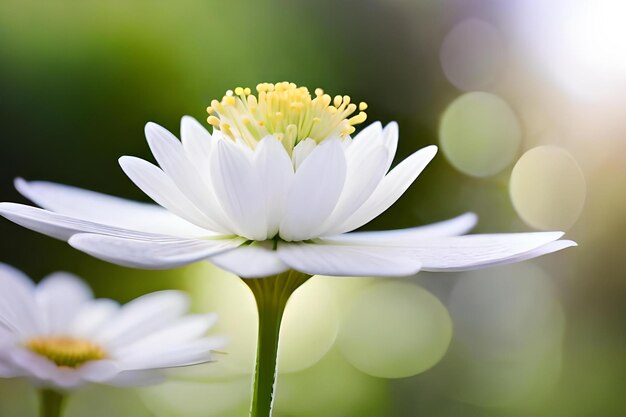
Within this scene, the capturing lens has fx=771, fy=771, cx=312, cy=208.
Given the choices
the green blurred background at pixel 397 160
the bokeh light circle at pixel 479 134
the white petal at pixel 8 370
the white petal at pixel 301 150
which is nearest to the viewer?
the white petal at pixel 8 370

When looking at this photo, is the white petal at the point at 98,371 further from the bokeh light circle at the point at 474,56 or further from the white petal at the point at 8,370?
the bokeh light circle at the point at 474,56

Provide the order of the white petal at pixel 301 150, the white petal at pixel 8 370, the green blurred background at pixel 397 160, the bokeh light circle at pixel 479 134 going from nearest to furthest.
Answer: the white petal at pixel 8 370 < the white petal at pixel 301 150 < the green blurred background at pixel 397 160 < the bokeh light circle at pixel 479 134

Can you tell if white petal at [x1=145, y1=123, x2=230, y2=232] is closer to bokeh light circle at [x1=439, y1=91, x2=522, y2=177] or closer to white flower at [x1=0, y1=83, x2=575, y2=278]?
white flower at [x1=0, y1=83, x2=575, y2=278]

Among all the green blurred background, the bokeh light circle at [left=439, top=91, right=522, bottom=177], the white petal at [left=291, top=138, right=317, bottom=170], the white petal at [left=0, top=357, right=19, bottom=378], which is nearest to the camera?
the white petal at [left=0, top=357, right=19, bottom=378]

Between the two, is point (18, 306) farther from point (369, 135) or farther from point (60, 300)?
point (369, 135)

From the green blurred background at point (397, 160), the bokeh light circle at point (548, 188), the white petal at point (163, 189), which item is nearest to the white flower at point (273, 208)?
the white petal at point (163, 189)

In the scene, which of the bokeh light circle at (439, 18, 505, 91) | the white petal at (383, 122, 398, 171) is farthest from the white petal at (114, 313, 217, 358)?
the bokeh light circle at (439, 18, 505, 91)
